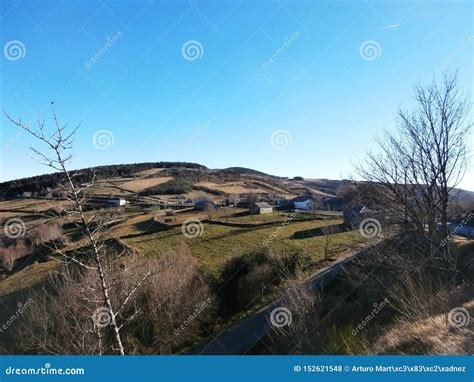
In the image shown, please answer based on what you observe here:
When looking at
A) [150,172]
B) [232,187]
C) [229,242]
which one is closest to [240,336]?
[229,242]

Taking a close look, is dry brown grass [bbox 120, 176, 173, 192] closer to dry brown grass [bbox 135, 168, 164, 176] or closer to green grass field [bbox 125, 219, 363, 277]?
dry brown grass [bbox 135, 168, 164, 176]

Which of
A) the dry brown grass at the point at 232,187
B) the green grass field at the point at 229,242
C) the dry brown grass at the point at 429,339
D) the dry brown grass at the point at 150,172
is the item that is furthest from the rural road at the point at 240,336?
the dry brown grass at the point at 150,172

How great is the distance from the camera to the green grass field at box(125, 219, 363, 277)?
110 ft

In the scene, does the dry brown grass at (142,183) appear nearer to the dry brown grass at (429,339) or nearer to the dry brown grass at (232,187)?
the dry brown grass at (232,187)

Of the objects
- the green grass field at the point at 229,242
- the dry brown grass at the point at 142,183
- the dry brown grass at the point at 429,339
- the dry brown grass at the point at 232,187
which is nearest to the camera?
the dry brown grass at the point at 429,339

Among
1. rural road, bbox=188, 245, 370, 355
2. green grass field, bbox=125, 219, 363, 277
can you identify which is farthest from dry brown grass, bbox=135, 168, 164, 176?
rural road, bbox=188, 245, 370, 355

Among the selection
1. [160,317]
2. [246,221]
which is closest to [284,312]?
[160,317]

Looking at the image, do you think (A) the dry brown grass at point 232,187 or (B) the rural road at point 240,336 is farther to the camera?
(A) the dry brown grass at point 232,187

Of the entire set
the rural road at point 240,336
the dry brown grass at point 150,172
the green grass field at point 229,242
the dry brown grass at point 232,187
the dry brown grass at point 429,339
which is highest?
the dry brown grass at point 150,172

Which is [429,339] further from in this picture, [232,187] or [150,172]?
[150,172]

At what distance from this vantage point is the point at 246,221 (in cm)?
4731

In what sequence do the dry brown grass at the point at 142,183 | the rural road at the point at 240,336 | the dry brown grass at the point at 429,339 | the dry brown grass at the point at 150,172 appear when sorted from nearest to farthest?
the dry brown grass at the point at 429,339, the rural road at the point at 240,336, the dry brown grass at the point at 142,183, the dry brown grass at the point at 150,172

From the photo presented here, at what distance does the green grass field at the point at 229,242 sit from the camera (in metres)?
33.6
